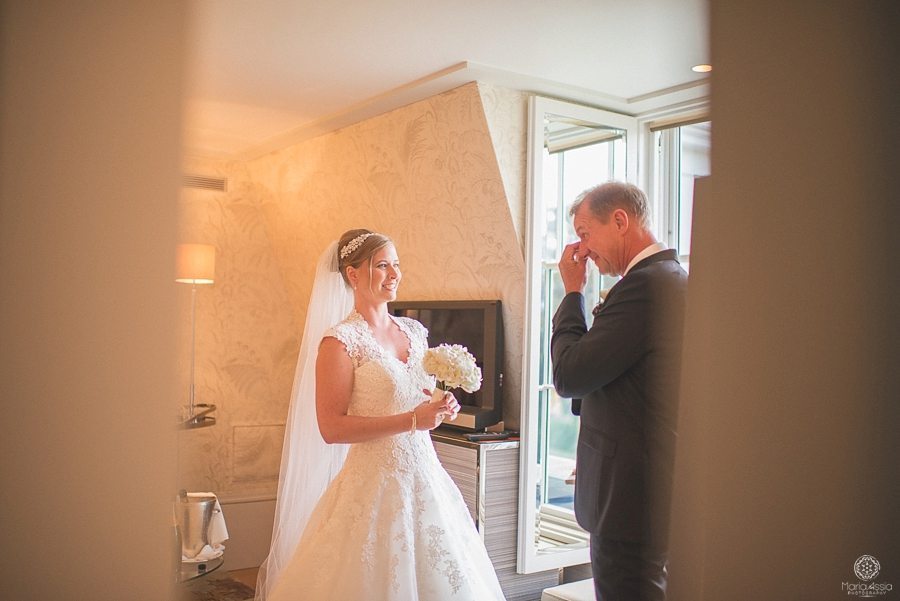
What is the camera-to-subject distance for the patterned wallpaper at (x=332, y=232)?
272 centimetres

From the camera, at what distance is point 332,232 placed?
11.1 ft

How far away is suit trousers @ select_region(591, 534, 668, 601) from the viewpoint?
149 cm

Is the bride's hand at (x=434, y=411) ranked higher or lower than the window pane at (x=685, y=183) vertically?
lower

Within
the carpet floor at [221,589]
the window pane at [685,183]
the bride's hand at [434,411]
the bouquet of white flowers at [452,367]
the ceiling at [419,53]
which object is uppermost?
the ceiling at [419,53]

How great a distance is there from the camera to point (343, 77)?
8.33ft

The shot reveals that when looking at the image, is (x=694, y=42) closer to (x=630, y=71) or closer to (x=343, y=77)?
(x=630, y=71)

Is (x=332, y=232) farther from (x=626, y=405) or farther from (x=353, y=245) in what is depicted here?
(x=626, y=405)

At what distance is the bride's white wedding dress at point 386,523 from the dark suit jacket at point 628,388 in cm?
41

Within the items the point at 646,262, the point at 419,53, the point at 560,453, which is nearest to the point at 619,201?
A: the point at 646,262

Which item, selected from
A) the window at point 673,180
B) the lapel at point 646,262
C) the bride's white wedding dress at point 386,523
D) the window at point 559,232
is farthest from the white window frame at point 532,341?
the lapel at point 646,262

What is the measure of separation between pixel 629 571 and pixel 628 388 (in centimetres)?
35

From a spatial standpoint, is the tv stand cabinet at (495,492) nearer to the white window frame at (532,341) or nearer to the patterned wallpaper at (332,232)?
the white window frame at (532,341)

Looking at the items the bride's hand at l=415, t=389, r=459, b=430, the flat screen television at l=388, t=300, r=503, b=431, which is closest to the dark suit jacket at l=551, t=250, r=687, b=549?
the bride's hand at l=415, t=389, r=459, b=430

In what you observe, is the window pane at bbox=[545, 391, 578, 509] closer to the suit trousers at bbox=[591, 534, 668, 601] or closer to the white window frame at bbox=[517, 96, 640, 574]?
the white window frame at bbox=[517, 96, 640, 574]
